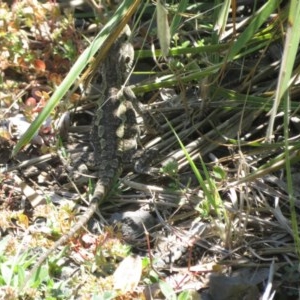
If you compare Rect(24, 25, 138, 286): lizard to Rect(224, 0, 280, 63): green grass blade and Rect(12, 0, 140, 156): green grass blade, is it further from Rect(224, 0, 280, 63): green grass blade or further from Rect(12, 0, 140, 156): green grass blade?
Rect(224, 0, 280, 63): green grass blade

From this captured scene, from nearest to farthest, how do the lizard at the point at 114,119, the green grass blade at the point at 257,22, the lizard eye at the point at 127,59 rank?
the green grass blade at the point at 257,22
the lizard at the point at 114,119
the lizard eye at the point at 127,59

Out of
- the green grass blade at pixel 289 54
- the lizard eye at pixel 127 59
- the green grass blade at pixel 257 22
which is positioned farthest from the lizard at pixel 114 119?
the green grass blade at pixel 289 54

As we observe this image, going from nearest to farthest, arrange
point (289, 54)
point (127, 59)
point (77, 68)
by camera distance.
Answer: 1. point (289, 54)
2. point (77, 68)
3. point (127, 59)

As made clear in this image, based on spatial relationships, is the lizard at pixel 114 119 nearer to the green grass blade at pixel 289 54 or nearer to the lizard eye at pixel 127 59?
the lizard eye at pixel 127 59

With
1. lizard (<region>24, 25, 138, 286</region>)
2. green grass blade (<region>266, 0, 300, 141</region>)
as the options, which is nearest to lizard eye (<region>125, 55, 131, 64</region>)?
lizard (<region>24, 25, 138, 286</region>)

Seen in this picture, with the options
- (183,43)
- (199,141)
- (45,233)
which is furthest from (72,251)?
(183,43)

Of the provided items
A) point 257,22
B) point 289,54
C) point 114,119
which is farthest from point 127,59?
point 289,54

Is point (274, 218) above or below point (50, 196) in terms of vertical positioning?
below

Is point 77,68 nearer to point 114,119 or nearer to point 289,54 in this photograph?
point 114,119

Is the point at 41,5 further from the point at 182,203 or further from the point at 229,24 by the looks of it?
the point at 182,203
